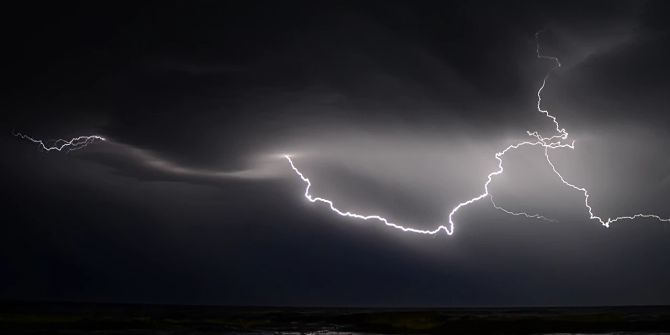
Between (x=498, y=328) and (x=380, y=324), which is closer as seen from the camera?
(x=498, y=328)

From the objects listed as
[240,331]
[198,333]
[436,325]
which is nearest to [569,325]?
[436,325]

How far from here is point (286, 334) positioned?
1344 inches

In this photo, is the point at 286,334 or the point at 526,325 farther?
the point at 526,325

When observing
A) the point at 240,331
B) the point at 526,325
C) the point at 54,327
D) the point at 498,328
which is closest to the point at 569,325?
the point at 526,325

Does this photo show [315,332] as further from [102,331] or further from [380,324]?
[102,331]

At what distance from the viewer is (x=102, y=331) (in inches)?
1391

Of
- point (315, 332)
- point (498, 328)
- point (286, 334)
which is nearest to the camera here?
point (286, 334)

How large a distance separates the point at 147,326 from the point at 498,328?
22971 millimetres

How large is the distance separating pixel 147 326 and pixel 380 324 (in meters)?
15.7

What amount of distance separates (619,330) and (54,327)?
34872 millimetres

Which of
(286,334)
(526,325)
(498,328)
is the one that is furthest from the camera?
(526,325)

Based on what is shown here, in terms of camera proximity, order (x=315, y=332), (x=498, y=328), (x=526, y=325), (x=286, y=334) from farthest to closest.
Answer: (x=526, y=325)
(x=498, y=328)
(x=315, y=332)
(x=286, y=334)

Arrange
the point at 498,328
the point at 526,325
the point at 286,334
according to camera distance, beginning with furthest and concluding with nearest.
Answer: the point at 526,325 → the point at 498,328 → the point at 286,334

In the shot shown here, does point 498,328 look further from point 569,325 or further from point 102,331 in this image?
point 102,331
